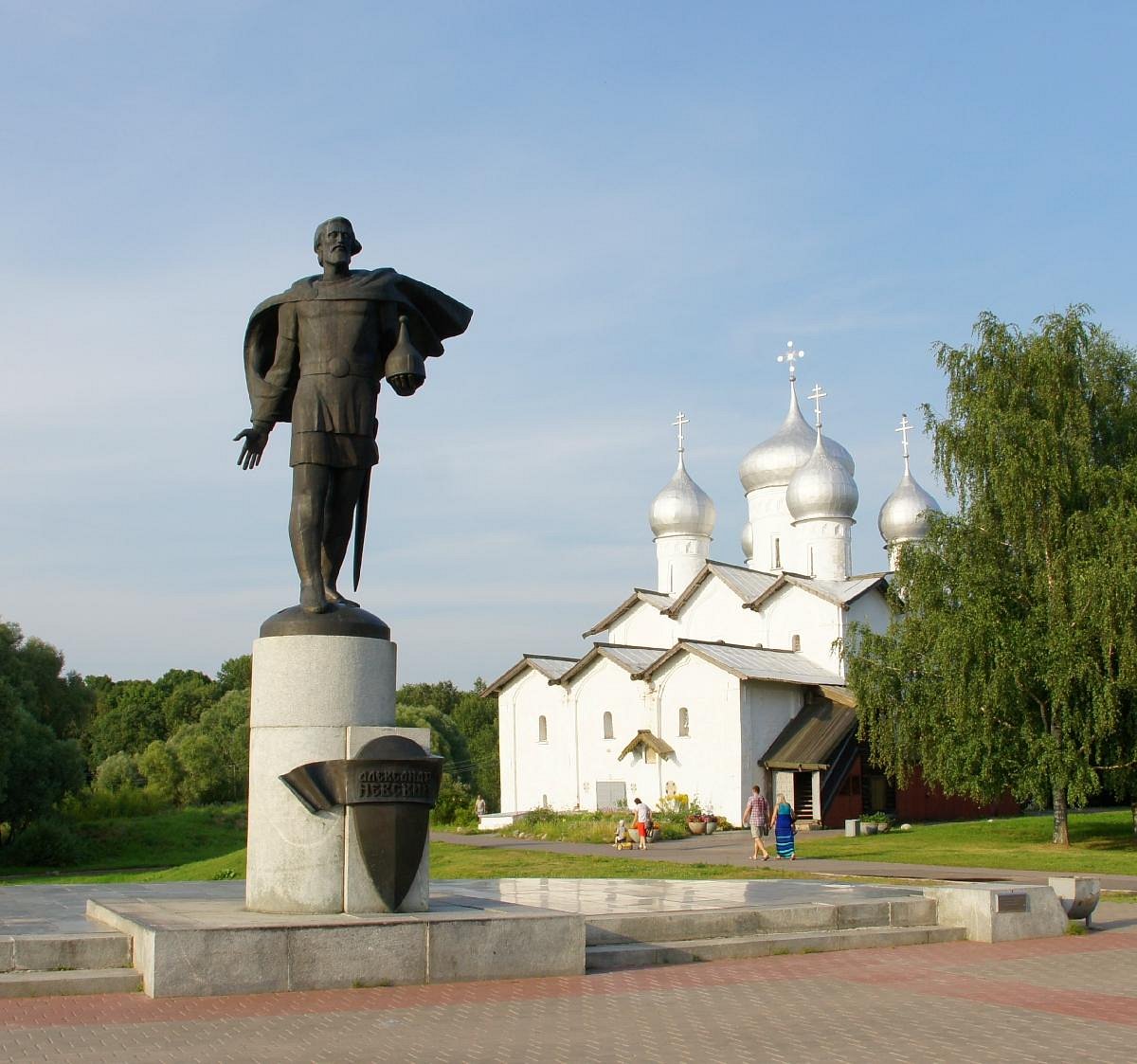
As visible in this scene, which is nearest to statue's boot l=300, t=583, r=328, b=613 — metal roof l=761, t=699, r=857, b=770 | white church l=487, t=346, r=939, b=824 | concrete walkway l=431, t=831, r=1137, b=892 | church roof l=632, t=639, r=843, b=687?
concrete walkway l=431, t=831, r=1137, b=892

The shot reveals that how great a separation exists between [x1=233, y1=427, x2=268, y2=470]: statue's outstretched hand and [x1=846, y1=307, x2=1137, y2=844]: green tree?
18.8m

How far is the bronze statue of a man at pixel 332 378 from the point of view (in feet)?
33.2

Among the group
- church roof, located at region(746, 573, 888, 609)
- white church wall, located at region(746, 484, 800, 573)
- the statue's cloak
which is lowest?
the statue's cloak

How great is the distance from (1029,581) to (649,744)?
46.6ft

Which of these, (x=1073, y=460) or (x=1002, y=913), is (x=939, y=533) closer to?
(x=1073, y=460)

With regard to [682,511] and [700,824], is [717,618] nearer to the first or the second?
[682,511]

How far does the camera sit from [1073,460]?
1041 inches

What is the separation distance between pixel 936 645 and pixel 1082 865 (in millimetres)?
5370

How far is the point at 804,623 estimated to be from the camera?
4125cm

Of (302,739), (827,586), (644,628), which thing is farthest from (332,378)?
(644,628)

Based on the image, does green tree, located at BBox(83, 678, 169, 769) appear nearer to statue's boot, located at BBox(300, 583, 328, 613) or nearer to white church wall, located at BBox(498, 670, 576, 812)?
white church wall, located at BBox(498, 670, 576, 812)

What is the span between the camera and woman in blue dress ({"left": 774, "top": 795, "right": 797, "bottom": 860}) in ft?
78.3

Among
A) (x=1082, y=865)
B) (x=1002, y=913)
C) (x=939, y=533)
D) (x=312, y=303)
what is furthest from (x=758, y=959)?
(x=939, y=533)

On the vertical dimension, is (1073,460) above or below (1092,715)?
above
